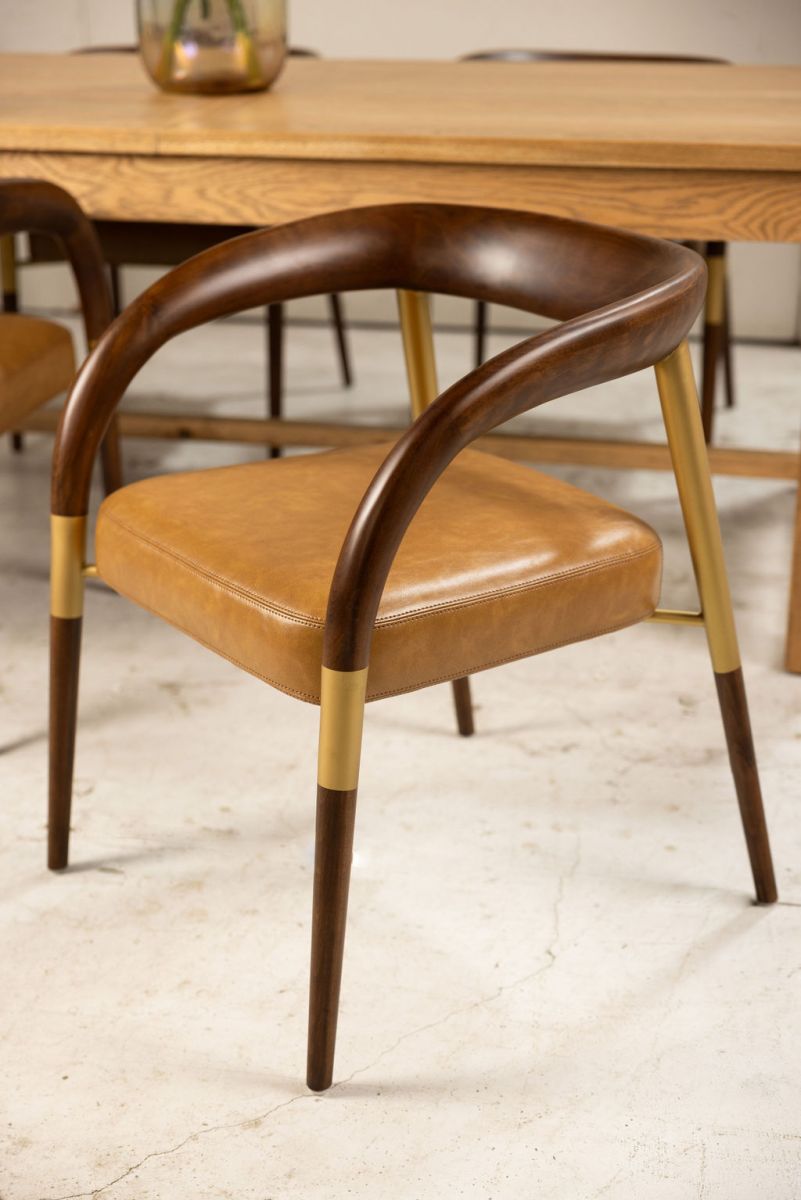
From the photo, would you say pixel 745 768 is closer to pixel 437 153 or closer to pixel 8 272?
pixel 437 153

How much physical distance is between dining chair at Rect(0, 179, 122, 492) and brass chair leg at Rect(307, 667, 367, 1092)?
891mm

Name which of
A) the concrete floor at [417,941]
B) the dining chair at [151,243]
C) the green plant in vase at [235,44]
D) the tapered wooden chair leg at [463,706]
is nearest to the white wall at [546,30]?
the dining chair at [151,243]

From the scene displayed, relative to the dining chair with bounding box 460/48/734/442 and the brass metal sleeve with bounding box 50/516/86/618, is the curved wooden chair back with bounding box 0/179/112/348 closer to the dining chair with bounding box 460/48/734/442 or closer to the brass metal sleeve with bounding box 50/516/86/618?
the brass metal sleeve with bounding box 50/516/86/618

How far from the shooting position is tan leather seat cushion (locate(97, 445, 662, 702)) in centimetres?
122

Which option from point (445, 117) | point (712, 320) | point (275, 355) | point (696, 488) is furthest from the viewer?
point (275, 355)

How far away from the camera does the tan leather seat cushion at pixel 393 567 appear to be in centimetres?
122

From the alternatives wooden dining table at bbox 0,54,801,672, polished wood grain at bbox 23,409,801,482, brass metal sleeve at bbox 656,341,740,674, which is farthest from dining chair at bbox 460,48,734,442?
brass metal sleeve at bbox 656,341,740,674

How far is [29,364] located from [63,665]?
59 centimetres

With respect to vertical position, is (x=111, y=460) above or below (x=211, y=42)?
below

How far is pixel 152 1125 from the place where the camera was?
48.9 inches

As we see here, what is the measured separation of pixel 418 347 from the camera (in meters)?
1.71

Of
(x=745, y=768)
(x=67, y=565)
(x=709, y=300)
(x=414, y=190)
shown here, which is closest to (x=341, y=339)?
(x=709, y=300)

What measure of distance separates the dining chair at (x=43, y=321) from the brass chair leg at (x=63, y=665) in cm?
45

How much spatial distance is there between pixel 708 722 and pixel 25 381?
108 centimetres
